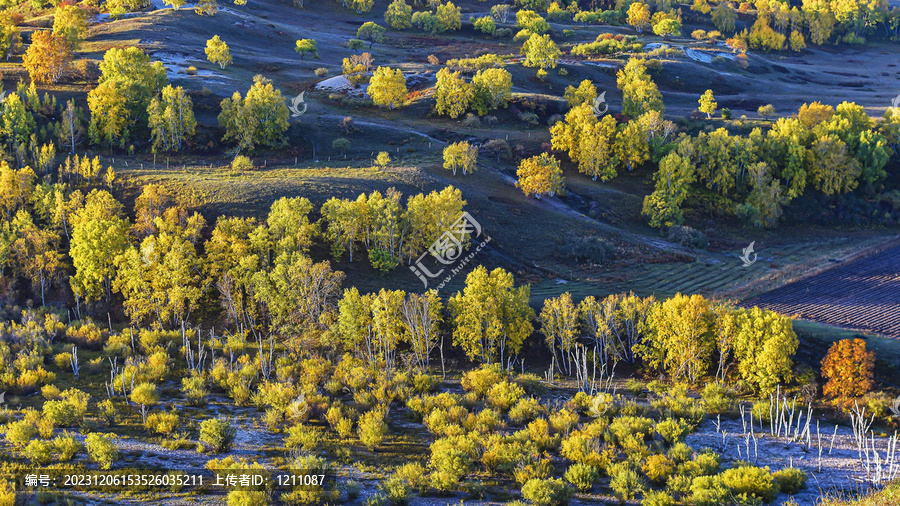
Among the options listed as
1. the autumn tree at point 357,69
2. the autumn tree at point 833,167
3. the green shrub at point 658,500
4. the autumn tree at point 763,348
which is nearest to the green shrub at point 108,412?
the green shrub at point 658,500

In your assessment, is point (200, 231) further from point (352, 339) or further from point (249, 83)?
point (249, 83)

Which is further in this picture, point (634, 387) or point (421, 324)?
point (421, 324)

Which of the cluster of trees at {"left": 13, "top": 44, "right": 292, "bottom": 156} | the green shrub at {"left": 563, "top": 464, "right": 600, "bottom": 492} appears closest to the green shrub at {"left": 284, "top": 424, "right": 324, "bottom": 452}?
the green shrub at {"left": 563, "top": 464, "right": 600, "bottom": 492}

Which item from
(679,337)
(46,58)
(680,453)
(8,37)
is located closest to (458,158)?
(679,337)

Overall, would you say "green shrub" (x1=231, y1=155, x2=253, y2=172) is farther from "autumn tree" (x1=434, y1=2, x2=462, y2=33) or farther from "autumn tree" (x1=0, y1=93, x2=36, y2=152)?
"autumn tree" (x1=434, y1=2, x2=462, y2=33)

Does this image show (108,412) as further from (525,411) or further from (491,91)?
(491,91)

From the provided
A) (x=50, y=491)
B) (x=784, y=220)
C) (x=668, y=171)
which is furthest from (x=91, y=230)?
(x=784, y=220)

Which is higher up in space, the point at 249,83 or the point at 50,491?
the point at 249,83
